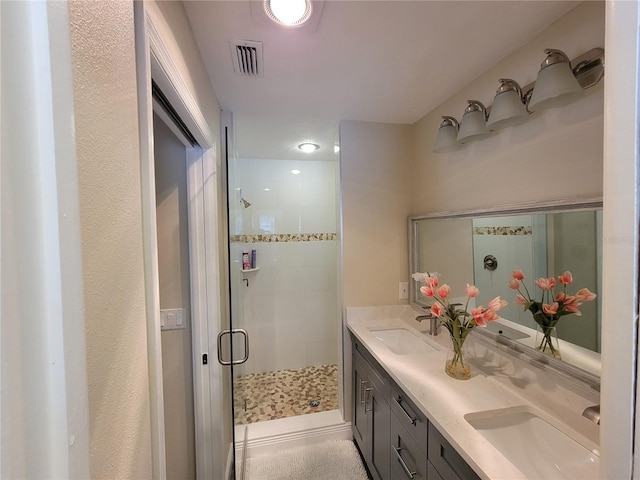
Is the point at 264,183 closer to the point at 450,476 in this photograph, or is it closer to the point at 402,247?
the point at 402,247

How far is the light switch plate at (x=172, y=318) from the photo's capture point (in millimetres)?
1396

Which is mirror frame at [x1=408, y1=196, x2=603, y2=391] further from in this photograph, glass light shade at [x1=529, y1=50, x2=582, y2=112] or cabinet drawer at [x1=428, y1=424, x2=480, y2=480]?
cabinet drawer at [x1=428, y1=424, x2=480, y2=480]

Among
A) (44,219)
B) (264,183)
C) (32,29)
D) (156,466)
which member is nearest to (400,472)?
(156,466)

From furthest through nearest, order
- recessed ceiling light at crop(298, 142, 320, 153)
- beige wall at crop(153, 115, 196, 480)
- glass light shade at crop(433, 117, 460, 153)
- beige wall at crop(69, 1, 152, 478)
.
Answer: recessed ceiling light at crop(298, 142, 320, 153), glass light shade at crop(433, 117, 460, 153), beige wall at crop(153, 115, 196, 480), beige wall at crop(69, 1, 152, 478)

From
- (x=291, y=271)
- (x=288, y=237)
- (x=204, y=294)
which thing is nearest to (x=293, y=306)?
(x=291, y=271)

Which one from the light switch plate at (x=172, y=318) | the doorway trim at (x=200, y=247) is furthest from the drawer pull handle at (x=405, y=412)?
the light switch plate at (x=172, y=318)

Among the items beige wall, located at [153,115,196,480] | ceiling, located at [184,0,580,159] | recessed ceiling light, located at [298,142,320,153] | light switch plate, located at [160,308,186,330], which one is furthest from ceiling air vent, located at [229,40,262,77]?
light switch plate, located at [160,308,186,330]

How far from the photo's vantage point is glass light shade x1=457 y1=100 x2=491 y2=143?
4.55 feet

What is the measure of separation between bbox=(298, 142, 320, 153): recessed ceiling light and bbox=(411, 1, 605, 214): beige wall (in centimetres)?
112

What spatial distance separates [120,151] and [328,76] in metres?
1.25

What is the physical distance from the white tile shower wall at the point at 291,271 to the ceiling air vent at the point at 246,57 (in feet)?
4.91

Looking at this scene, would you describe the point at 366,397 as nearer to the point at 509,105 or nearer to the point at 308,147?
the point at 509,105

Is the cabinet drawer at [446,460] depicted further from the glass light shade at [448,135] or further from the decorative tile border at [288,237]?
the decorative tile border at [288,237]

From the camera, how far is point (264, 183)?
285 centimetres
